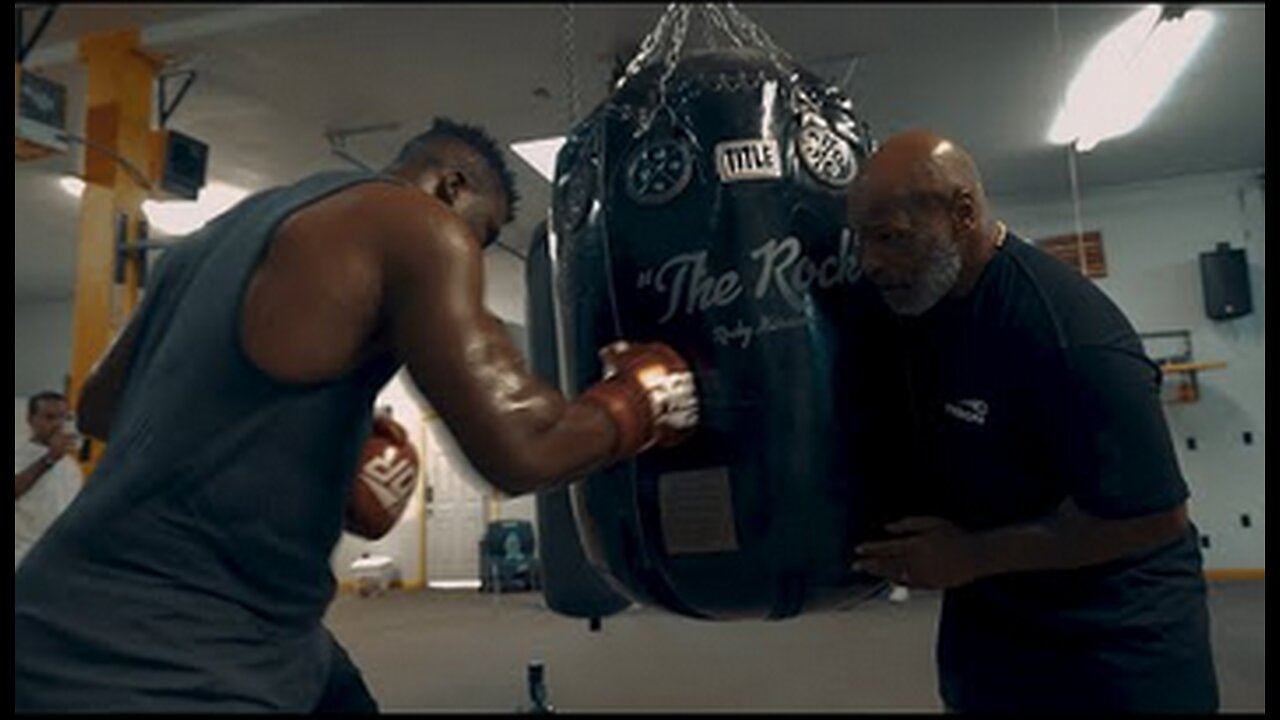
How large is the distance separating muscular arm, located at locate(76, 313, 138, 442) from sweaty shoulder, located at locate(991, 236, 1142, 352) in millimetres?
899

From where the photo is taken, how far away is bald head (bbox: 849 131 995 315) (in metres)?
0.93

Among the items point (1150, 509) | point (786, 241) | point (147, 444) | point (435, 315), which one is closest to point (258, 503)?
point (147, 444)

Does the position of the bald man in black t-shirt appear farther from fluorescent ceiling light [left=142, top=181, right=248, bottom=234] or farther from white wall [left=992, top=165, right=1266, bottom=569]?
fluorescent ceiling light [left=142, top=181, right=248, bottom=234]

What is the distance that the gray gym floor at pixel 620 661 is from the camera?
1.08 m

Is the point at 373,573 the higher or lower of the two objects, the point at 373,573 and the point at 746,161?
the lower

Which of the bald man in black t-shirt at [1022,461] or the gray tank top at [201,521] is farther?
the bald man in black t-shirt at [1022,461]

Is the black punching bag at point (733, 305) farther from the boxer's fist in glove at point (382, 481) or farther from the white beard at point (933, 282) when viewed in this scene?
the boxer's fist in glove at point (382, 481)

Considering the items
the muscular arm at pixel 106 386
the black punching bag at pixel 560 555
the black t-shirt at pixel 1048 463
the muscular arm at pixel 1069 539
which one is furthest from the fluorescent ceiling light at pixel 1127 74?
the muscular arm at pixel 106 386

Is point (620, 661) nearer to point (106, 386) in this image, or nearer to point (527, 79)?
point (106, 386)

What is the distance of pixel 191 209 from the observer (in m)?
0.94

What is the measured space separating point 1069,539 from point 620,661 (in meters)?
1.12

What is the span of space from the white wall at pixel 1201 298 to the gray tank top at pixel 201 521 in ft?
2.40

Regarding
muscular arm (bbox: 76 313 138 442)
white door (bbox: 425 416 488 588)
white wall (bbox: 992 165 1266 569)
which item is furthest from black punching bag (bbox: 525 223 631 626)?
white wall (bbox: 992 165 1266 569)

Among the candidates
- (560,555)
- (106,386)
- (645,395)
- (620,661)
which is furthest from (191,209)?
(620,661)
